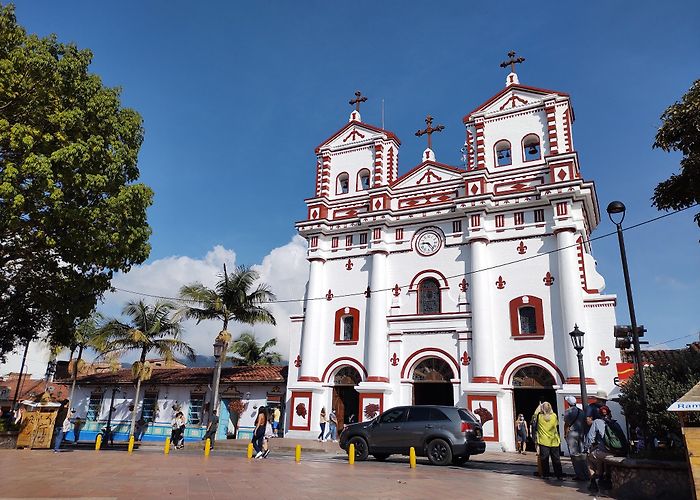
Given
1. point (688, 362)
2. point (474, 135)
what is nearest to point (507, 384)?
point (688, 362)

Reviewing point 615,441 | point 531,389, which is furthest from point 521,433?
point 615,441

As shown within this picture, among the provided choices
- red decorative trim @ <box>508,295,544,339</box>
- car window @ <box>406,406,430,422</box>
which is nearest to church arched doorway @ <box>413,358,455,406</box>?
red decorative trim @ <box>508,295,544,339</box>

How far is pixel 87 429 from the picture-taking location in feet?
104

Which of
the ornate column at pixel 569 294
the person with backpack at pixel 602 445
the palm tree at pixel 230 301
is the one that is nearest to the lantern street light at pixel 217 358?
the palm tree at pixel 230 301

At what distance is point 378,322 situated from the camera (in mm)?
25875

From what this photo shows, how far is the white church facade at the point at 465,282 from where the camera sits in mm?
22500

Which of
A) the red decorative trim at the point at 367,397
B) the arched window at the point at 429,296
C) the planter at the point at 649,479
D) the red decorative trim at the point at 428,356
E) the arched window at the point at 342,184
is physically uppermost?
the arched window at the point at 342,184

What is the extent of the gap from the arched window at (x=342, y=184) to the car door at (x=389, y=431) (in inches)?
667

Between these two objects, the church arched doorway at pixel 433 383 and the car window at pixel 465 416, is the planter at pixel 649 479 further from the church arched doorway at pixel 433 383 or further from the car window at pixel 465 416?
the church arched doorway at pixel 433 383

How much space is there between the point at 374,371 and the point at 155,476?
49.8 feet

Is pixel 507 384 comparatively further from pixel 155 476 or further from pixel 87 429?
pixel 87 429

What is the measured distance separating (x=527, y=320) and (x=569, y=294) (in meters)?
2.23

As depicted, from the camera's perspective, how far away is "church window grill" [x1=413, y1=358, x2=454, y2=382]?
2428 cm

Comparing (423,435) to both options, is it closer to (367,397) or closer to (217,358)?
(367,397)
